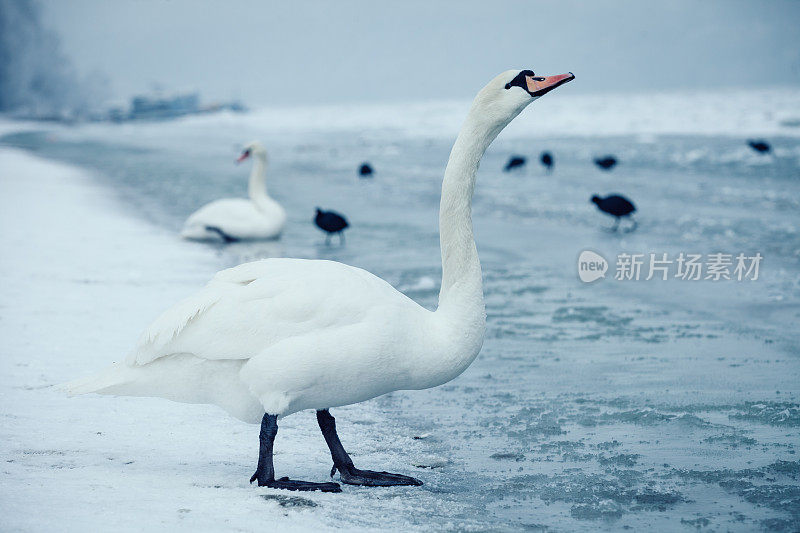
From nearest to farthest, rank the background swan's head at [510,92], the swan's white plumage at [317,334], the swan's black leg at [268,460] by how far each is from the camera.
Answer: the swan's white plumage at [317,334] → the swan's black leg at [268,460] → the background swan's head at [510,92]

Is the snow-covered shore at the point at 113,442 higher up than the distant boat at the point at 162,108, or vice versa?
the distant boat at the point at 162,108

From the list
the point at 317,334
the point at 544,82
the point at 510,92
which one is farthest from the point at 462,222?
the point at 317,334

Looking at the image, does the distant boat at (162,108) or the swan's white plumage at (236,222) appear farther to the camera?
the distant boat at (162,108)

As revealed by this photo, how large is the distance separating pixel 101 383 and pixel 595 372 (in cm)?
343

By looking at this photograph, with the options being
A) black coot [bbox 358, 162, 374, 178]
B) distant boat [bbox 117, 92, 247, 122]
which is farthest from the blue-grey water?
distant boat [bbox 117, 92, 247, 122]

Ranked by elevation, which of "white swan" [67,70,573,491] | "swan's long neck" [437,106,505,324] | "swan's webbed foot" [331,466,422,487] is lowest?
"swan's webbed foot" [331,466,422,487]

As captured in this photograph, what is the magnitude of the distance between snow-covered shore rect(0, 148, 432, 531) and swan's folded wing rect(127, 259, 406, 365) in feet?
2.00

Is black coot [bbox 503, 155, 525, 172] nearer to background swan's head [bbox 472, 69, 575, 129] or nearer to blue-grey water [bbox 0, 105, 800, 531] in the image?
blue-grey water [bbox 0, 105, 800, 531]

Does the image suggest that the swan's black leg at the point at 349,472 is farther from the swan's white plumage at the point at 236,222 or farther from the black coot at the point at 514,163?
the black coot at the point at 514,163

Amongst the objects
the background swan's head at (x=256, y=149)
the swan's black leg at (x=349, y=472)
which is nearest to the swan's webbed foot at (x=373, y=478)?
the swan's black leg at (x=349, y=472)

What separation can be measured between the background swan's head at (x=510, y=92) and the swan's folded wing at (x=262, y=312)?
0.99 metres

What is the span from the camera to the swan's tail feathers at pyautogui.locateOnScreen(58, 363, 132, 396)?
4203mm

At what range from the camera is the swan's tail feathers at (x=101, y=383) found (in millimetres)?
4203

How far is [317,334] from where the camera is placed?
13.0ft
